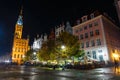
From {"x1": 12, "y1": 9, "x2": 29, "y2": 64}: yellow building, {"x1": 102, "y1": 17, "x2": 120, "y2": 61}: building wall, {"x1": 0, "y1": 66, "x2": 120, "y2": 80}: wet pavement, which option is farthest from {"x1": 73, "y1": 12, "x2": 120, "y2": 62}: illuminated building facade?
{"x1": 12, "y1": 9, "x2": 29, "y2": 64}: yellow building

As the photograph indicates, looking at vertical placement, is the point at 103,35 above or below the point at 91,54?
above

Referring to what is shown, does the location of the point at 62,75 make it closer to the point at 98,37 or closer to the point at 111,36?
the point at 98,37

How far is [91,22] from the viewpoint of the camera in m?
48.4

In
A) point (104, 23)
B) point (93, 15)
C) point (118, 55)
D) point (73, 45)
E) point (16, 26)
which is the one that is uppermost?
point (16, 26)

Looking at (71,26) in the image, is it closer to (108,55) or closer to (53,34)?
(53,34)

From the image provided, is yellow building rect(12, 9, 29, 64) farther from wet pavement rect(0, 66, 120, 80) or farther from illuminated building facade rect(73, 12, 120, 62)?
wet pavement rect(0, 66, 120, 80)

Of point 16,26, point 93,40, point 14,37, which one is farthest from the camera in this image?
point 16,26

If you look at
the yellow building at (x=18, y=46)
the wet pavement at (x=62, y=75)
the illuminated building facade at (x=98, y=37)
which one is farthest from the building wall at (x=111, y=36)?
the yellow building at (x=18, y=46)

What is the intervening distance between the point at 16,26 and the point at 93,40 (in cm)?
10632

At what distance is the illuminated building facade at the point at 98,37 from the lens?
139 ft

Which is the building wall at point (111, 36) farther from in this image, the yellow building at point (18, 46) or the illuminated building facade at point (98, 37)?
the yellow building at point (18, 46)

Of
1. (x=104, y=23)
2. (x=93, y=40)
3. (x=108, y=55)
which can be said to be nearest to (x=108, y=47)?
(x=108, y=55)

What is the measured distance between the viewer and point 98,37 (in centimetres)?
4481

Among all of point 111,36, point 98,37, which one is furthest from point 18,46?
point 111,36
